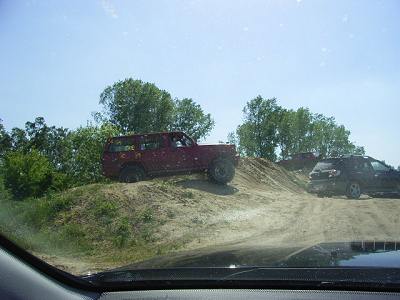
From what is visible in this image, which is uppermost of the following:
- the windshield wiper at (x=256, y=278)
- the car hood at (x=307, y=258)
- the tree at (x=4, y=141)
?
the tree at (x=4, y=141)

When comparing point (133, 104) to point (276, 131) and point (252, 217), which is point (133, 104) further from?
point (252, 217)

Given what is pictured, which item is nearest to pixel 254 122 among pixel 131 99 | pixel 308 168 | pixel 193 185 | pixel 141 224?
pixel 131 99

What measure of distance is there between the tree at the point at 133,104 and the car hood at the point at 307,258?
54.5 meters

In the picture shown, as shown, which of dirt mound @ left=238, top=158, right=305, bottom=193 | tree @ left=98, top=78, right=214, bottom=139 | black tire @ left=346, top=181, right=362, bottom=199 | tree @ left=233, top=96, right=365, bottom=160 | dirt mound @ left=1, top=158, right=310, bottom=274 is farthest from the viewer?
tree @ left=233, top=96, right=365, bottom=160

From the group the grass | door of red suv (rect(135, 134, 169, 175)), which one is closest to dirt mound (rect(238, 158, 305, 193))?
door of red suv (rect(135, 134, 169, 175))

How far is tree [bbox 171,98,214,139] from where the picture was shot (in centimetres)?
6562

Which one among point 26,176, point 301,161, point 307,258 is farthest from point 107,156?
point 301,161

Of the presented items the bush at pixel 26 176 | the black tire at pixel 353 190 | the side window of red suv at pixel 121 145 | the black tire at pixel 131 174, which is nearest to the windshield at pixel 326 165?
the black tire at pixel 353 190

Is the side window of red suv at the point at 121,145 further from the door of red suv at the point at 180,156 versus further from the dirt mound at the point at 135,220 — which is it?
the dirt mound at the point at 135,220

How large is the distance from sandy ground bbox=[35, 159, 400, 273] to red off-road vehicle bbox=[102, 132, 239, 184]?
0.58m

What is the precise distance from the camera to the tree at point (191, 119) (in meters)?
65.6

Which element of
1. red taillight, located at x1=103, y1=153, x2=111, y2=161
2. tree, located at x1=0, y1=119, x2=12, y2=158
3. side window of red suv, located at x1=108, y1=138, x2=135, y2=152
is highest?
tree, located at x1=0, y1=119, x2=12, y2=158

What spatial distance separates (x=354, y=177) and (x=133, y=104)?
41532 millimetres

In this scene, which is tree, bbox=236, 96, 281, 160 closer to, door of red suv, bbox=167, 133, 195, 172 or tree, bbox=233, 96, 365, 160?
tree, bbox=233, 96, 365, 160
